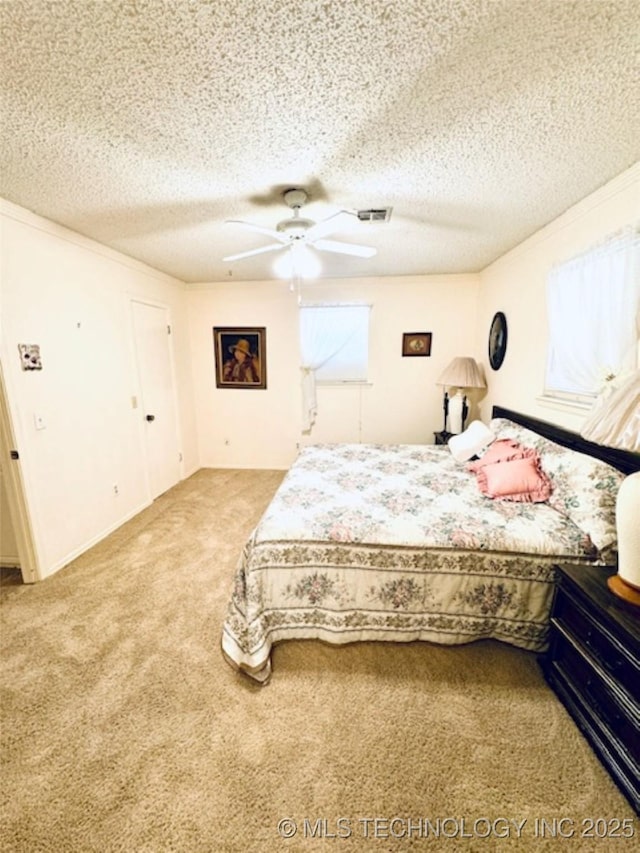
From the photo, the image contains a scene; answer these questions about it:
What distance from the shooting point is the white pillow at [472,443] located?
280 cm

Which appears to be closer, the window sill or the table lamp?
the table lamp

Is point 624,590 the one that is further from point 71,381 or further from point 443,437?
point 71,381

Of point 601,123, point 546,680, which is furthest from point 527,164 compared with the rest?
point 546,680

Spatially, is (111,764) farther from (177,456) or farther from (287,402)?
(287,402)

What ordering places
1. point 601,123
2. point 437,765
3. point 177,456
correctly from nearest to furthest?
point 437,765, point 601,123, point 177,456

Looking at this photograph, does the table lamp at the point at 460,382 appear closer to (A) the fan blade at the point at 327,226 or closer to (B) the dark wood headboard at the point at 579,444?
(B) the dark wood headboard at the point at 579,444

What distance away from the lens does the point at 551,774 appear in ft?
3.94

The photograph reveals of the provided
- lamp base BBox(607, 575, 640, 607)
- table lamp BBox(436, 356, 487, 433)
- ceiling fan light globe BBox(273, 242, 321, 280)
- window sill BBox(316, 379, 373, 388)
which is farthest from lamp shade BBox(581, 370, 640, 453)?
window sill BBox(316, 379, 373, 388)

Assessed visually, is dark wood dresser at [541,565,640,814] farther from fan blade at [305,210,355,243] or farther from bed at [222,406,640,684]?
fan blade at [305,210,355,243]

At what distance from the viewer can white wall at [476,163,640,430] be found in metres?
1.90

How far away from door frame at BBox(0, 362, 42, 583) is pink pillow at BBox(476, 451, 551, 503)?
9.80 ft

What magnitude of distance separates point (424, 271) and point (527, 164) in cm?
206

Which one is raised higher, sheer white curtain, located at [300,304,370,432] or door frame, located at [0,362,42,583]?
sheer white curtain, located at [300,304,370,432]

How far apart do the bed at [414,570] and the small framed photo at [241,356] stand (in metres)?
2.85
